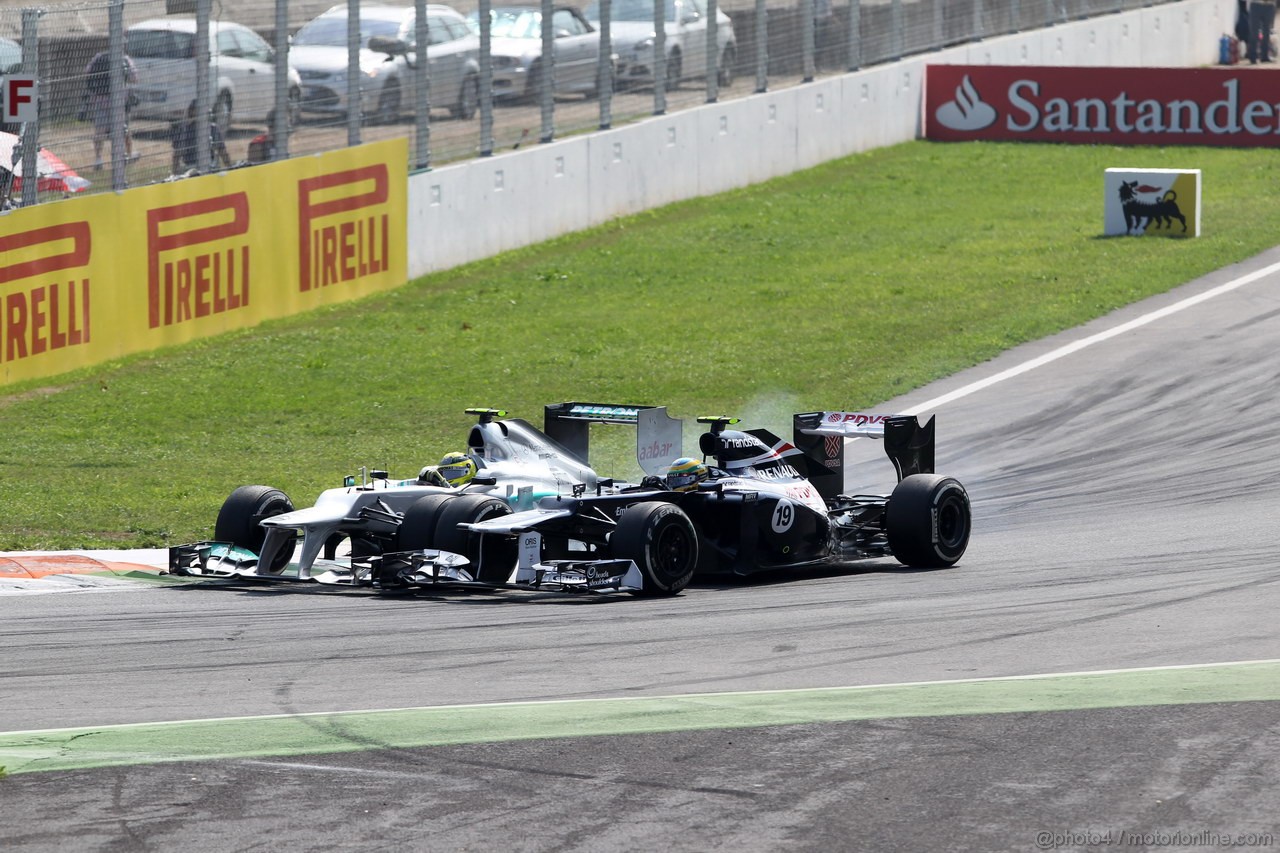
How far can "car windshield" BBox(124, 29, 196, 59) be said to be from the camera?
18.8 metres

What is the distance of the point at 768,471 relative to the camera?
1152 cm

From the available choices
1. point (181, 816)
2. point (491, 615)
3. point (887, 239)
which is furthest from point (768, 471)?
point (887, 239)

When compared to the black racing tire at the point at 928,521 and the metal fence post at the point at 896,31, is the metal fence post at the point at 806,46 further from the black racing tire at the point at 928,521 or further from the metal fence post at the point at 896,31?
the black racing tire at the point at 928,521

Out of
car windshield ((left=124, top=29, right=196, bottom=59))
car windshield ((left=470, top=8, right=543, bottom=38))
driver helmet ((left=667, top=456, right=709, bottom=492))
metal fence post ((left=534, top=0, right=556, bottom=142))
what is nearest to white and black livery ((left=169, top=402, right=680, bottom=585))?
driver helmet ((left=667, top=456, right=709, bottom=492))

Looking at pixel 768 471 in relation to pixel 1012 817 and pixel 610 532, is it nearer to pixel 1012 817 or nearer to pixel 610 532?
pixel 610 532

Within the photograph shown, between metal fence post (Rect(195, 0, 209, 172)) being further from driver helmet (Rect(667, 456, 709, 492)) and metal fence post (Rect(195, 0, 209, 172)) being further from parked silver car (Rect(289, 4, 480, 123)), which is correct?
driver helmet (Rect(667, 456, 709, 492))

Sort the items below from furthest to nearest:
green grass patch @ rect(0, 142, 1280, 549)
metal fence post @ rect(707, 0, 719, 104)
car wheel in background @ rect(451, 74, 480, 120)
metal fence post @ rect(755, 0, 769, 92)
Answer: metal fence post @ rect(755, 0, 769, 92)
metal fence post @ rect(707, 0, 719, 104)
car wheel in background @ rect(451, 74, 480, 120)
green grass patch @ rect(0, 142, 1280, 549)

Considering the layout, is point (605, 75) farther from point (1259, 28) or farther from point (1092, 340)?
point (1259, 28)

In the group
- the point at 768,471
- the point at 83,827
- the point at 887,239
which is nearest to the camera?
the point at 83,827

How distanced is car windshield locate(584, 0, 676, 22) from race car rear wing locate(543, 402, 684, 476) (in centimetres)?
1582

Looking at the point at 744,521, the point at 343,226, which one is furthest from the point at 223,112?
the point at 744,521

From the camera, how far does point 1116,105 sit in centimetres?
3350

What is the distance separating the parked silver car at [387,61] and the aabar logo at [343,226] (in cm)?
82

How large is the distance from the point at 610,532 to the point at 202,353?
31.4 ft
